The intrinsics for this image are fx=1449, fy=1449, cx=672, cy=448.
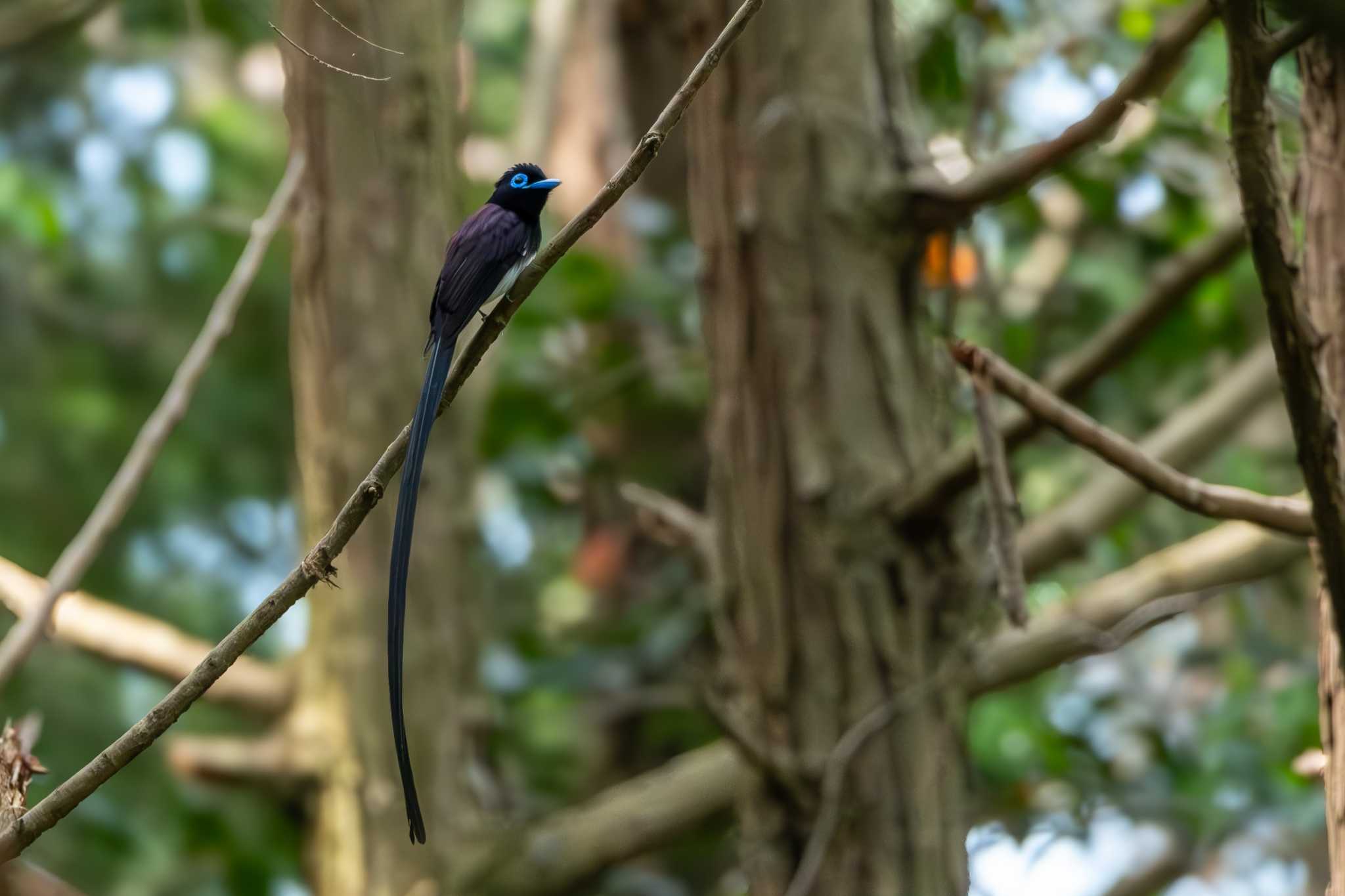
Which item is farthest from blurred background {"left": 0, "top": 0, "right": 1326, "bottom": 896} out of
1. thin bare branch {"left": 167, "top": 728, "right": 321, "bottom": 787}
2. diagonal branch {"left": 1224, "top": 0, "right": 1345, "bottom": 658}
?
diagonal branch {"left": 1224, "top": 0, "right": 1345, "bottom": 658}

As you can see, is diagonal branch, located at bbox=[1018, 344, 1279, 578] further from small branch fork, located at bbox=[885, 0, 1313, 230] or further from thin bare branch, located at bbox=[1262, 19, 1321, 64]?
thin bare branch, located at bbox=[1262, 19, 1321, 64]

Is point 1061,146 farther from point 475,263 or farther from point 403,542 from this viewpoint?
point 403,542

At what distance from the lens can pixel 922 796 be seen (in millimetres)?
3068

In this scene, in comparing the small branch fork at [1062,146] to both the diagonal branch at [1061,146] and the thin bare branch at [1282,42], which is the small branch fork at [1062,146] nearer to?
the diagonal branch at [1061,146]

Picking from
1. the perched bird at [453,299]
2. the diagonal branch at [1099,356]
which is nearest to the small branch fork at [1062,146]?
the diagonal branch at [1099,356]

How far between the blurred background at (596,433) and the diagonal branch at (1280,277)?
127 centimetres

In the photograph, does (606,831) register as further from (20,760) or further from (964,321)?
(964,321)

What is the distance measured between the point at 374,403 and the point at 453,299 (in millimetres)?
2033

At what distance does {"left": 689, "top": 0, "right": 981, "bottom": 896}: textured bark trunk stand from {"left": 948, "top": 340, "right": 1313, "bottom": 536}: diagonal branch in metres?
0.76

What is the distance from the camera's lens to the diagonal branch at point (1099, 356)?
2934 mm

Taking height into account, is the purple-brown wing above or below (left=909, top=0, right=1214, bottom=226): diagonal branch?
below

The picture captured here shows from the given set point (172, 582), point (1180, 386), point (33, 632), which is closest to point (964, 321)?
point (1180, 386)

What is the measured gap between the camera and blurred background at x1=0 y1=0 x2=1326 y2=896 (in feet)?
15.0

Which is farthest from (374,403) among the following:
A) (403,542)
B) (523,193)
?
(403,542)
